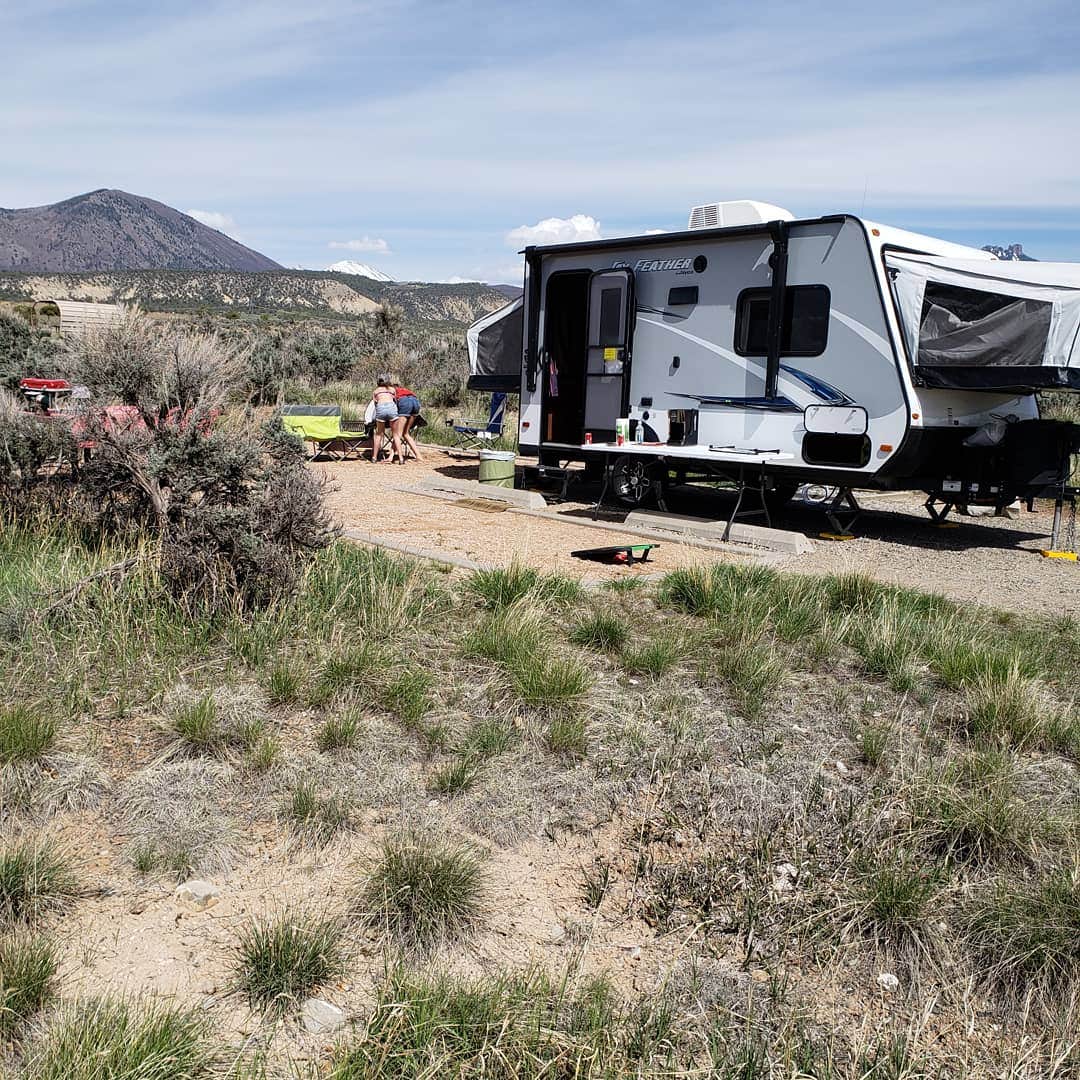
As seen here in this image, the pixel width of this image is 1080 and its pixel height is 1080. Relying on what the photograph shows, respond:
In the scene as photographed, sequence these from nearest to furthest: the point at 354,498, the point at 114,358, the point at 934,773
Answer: the point at 934,773
the point at 114,358
the point at 354,498

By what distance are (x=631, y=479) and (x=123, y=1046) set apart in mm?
8671

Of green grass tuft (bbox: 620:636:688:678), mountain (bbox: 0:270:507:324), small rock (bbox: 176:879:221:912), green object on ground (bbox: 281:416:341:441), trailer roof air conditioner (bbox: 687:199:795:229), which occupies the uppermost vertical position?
mountain (bbox: 0:270:507:324)

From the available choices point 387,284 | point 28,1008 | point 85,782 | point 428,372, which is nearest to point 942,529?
point 85,782

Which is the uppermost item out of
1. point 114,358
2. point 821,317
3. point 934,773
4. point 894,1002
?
point 821,317

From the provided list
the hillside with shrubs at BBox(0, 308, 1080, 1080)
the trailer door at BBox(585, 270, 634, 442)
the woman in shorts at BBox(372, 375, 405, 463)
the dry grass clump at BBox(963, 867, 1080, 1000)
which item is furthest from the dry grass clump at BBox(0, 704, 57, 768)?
the woman in shorts at BBox(372, 375, 405, 463)

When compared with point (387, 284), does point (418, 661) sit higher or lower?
lower

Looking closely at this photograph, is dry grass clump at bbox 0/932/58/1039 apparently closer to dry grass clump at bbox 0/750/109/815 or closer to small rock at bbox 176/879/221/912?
small rock at bbox 176/879/221/912

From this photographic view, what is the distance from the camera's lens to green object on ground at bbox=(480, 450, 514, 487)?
37.5ft

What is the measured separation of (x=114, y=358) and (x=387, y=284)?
9350cm

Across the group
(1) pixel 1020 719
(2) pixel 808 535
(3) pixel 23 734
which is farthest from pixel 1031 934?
(2) pixel 808 535

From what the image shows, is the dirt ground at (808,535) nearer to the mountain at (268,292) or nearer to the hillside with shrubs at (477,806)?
the hillside with shrubs at (477,806)

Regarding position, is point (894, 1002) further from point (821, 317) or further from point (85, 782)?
point (821, 317)

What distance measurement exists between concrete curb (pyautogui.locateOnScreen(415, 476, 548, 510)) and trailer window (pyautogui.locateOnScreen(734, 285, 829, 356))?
2581 mm

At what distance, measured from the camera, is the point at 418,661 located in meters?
4.89
